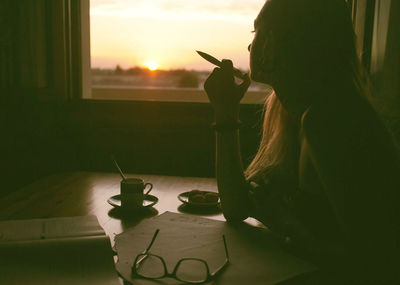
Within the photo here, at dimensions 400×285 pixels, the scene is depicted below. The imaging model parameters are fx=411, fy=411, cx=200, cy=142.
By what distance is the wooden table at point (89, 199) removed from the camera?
43.5 inches

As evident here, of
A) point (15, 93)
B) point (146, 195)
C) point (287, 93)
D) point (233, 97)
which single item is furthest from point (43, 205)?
point (15, 93)

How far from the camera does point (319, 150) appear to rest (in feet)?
2.62

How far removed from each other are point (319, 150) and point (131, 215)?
22.1 inches

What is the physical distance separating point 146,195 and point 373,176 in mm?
723

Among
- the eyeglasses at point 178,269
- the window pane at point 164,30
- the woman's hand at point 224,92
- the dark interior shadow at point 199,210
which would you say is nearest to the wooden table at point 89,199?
the dark interior shadow at point 199,210

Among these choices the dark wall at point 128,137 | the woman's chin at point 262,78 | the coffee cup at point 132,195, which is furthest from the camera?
the dark wall at point 128,137

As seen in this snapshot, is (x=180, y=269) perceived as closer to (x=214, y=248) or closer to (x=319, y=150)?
(x=214, y=248)

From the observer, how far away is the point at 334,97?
2.69ft

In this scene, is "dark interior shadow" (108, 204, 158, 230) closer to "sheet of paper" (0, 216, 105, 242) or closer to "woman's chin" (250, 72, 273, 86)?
"sheet of paper" (0, 216, 105, 242)

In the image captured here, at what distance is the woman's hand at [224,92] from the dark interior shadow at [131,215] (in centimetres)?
34

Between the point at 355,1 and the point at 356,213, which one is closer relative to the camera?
the point at 356,213

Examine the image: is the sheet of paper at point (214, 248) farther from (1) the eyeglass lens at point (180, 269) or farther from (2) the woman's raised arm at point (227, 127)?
(2) the woman's raised arm at point (227, 127)

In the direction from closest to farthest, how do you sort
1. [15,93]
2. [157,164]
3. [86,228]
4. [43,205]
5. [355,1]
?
1. [86,228]
2. [43,205]
3. [15,93]
4. [355,1]
5. [157,164]

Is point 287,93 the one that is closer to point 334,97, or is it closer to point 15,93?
point 334,97
